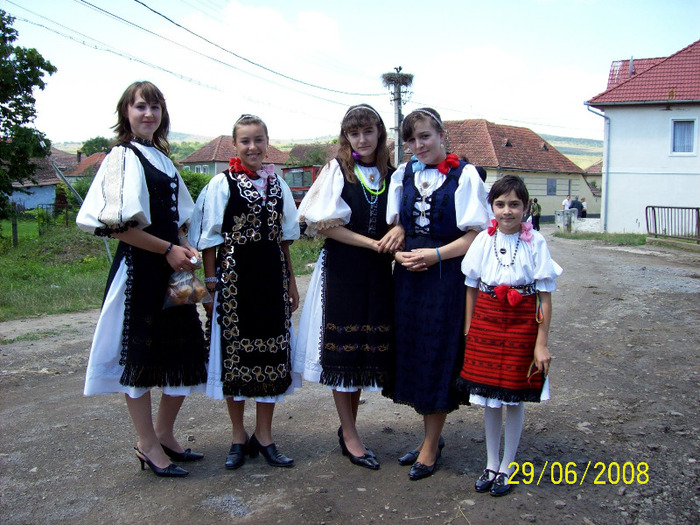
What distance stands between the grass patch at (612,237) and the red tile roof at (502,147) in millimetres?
11252

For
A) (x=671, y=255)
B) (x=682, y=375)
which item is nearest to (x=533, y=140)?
(x=671, y=255)

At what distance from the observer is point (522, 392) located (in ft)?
9.54

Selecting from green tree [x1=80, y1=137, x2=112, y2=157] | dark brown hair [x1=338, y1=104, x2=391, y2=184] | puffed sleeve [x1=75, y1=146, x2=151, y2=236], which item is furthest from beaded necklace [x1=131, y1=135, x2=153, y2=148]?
green tree [x1=80, y1=137, x2=112, y2=157]

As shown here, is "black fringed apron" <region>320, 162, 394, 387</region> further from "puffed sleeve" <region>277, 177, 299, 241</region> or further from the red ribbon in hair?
the red ribbon in hair

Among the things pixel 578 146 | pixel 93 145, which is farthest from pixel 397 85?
pixel 578 146

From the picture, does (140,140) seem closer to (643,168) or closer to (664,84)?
(643,168)

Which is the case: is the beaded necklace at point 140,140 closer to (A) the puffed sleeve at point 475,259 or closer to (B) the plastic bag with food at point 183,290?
(B) the plastic bag with food at point 183,290

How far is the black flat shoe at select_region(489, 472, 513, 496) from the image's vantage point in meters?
2.92

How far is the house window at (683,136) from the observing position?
21750 millimetres

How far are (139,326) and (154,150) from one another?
96 cm

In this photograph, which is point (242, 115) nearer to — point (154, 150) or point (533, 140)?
point (154, 150)

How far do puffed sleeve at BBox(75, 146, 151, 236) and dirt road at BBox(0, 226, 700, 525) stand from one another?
53.6 inches

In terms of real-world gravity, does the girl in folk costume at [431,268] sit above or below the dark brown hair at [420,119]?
below

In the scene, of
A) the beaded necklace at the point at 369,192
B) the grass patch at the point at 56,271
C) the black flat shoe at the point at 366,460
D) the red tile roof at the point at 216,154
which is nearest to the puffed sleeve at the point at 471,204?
the beaded necklace at the point at 369,192
